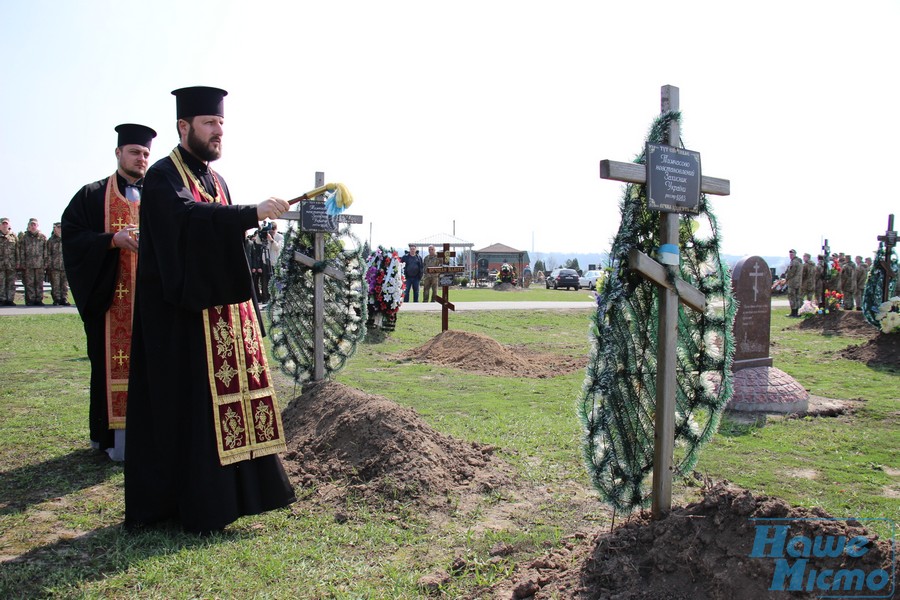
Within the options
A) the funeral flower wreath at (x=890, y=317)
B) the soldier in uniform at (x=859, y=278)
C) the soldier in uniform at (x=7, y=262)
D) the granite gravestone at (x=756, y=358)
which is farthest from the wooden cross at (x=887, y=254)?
the soldier in uniform at (x=7, y=262)

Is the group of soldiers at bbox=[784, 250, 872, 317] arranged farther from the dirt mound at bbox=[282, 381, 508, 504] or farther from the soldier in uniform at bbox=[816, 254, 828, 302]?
the dirt mound at bbox=[282, 381, 508, 504]

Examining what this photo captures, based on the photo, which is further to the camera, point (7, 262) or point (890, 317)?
point (7, 262)

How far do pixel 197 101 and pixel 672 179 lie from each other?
292 centimetres

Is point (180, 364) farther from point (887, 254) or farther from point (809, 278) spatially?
point (809, 278)

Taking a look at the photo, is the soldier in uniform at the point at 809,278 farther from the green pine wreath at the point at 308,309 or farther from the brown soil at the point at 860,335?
the green pine wreath at the point at 308,309

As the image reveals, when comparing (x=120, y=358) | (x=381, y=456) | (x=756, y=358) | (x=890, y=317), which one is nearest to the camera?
(x=381, y=456)

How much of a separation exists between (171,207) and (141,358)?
3.30ft

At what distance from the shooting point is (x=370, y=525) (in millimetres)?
4234

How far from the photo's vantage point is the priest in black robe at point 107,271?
536cm

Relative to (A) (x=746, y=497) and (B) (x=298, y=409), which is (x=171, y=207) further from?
(A) (x=746, y=497)

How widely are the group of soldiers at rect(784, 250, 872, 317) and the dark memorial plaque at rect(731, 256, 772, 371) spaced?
50.7 feet

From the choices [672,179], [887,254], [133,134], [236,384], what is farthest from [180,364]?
[887,254]

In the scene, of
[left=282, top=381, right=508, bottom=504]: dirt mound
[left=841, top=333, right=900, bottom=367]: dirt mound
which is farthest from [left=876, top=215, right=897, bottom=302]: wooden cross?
[left=282, top=381, right=508, bottom=504]: dirt mound

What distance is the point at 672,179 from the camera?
3.59 meters
